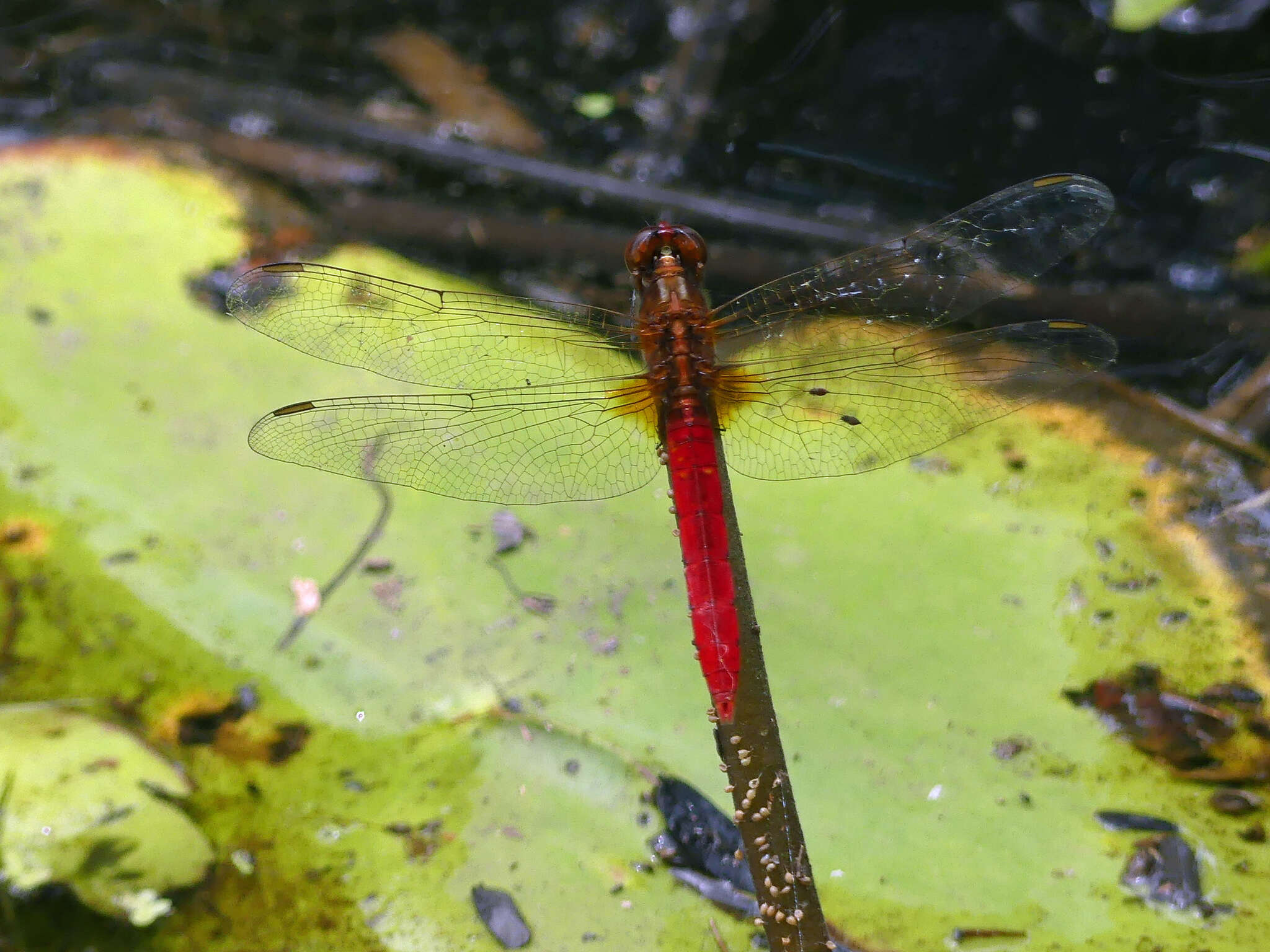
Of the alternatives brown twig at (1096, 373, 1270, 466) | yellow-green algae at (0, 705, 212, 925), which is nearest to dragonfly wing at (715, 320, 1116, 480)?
brown twig at (1096, 373, 1270, 466)

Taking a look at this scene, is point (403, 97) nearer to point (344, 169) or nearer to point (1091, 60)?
point (344, 169)

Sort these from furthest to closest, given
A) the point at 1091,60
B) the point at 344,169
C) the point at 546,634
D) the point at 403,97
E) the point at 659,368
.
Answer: the point at 403,97
the point at 344,169
the point at 1091,60
the point at 546,634
the point at 659,368

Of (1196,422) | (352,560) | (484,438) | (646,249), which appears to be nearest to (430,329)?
(484,438)

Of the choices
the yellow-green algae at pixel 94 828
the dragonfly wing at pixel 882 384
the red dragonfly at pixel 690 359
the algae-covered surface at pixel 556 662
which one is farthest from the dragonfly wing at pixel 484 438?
the yellow-green algae at pixel 94 828

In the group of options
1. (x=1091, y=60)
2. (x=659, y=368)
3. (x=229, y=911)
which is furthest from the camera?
(x=1091, y=60)

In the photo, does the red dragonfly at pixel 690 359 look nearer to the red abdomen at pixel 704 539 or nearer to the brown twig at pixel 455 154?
the red abdomen at pixel 704 539

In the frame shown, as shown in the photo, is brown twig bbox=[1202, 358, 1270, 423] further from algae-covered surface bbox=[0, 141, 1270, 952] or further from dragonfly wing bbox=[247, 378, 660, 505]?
dragonfly wing bbox=[247, 378, 660, 505]

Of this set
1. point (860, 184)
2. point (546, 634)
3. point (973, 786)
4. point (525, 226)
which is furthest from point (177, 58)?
point (973, 786)

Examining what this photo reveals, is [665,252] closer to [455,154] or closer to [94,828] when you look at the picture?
[94,828]
